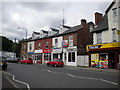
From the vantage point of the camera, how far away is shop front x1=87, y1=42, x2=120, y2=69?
19.3m

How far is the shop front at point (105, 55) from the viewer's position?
19266 mm

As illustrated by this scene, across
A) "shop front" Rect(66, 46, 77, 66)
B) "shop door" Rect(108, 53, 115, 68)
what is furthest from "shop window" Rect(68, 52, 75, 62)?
"shop door" Rect(108, 53, 115, 68)

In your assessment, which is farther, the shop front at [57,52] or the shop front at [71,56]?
the shop front at [57,52]

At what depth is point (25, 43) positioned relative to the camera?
150ft

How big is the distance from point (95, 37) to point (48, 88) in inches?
714

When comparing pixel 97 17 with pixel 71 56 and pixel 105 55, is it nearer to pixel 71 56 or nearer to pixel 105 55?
pixel 105 55

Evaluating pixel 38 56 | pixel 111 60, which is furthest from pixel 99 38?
pixel 38 56

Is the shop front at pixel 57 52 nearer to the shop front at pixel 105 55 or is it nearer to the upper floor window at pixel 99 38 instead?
the shop front at pixel 105 55

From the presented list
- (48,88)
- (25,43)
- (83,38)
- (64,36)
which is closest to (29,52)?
(25,43)

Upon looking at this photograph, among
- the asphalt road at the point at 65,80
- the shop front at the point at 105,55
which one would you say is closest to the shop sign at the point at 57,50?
the shop front at the point at 105,55

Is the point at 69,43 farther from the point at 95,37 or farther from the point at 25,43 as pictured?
the point at 25,43

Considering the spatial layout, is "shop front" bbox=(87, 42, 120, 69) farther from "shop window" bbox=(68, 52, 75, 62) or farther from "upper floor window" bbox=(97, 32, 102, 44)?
"shop window" bbox=(68, 52, 75, 62)

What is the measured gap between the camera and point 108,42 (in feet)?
69.7

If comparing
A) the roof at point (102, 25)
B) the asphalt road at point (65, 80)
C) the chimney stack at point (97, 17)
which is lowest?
the asphalt road at point (65, 80)
